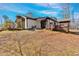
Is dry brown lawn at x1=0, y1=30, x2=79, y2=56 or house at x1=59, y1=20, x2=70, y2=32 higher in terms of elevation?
house at x1=59, y1=20, x2=70, y2=32

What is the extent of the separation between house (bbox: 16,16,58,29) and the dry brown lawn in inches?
1.9

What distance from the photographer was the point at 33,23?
78.5 inches

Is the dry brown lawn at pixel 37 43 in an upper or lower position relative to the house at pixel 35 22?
lower

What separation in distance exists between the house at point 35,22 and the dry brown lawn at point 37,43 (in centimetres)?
5

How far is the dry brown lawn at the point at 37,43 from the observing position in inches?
76.9

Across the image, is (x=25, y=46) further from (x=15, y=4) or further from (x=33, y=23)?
(x=15, y=4)

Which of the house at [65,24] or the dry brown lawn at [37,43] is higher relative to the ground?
the house at [65,24]

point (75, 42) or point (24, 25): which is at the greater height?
point (24, 25)

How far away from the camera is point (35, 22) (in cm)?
198

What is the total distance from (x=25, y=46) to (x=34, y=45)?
9 centimetres

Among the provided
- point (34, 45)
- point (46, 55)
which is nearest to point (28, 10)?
point (34, 45)

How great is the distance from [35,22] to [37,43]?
7.8 inches

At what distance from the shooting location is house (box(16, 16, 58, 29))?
1973mm

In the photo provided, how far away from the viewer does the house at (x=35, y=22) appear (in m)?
1.97
